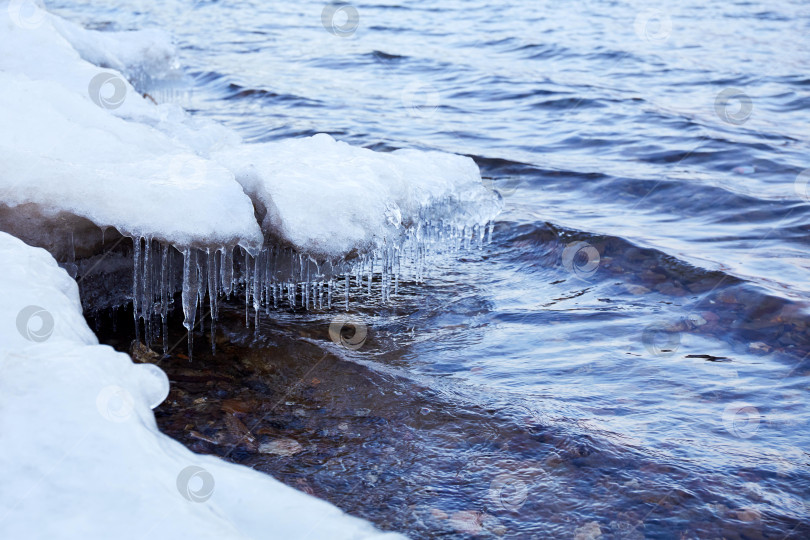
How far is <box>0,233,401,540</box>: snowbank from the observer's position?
2.18 meters

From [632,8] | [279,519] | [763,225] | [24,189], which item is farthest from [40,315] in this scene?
[632,8]

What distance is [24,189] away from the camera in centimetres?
360

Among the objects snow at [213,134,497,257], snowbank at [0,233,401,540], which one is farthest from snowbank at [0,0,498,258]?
snowbank at [0,233,401,540]

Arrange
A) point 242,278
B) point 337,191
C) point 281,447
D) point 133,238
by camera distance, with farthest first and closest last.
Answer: point 242,278
point 337,191
point 133,238
point 281,447

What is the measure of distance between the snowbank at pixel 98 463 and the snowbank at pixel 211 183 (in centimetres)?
68

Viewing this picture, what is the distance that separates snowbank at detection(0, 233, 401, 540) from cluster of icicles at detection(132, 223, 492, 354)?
770mm

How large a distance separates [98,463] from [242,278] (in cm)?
221

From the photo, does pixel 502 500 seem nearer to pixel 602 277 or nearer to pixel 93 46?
pixel 602 277

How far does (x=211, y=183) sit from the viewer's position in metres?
3.81

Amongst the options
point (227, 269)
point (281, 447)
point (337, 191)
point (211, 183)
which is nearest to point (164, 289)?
point (227, 269)

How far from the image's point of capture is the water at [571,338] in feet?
9.95

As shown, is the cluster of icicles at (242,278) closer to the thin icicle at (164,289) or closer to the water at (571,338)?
the thin icicle at (164,289)

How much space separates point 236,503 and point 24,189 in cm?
202

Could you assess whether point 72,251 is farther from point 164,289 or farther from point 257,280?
point 257,280
